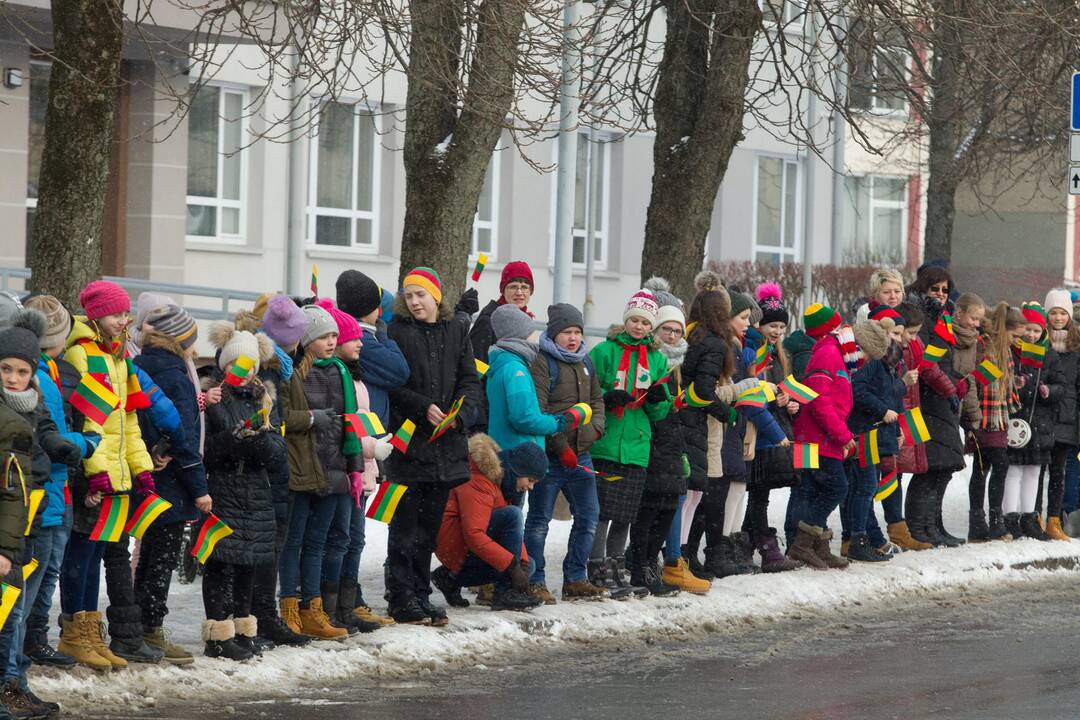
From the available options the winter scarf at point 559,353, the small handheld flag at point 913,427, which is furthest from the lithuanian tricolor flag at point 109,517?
the small handheld flag at point 913,427

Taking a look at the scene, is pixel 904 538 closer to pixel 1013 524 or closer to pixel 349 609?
pixel 1013 524

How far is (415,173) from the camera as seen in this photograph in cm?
1282

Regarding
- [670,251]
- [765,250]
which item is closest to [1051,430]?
[670,251]

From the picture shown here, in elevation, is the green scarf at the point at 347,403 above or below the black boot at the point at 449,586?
above

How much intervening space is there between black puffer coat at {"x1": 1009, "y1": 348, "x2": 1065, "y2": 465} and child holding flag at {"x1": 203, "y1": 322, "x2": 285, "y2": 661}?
25.5ft

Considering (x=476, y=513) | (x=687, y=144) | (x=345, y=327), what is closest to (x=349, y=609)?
(x=476, y=513)

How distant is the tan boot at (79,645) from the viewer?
8445 mm

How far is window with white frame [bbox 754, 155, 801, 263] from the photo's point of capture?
115 feet

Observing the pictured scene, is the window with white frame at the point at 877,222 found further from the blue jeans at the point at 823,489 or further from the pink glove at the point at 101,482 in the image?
the pink glove at the point at 101,482

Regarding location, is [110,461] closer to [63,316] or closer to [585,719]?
[63,316]

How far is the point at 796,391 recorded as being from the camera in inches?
503

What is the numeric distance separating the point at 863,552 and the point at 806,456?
961mm

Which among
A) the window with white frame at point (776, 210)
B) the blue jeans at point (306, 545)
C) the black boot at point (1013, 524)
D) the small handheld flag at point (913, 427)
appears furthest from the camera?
the window with white frame at point (776, 210)

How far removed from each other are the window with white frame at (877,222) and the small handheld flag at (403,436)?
98.1 ft
